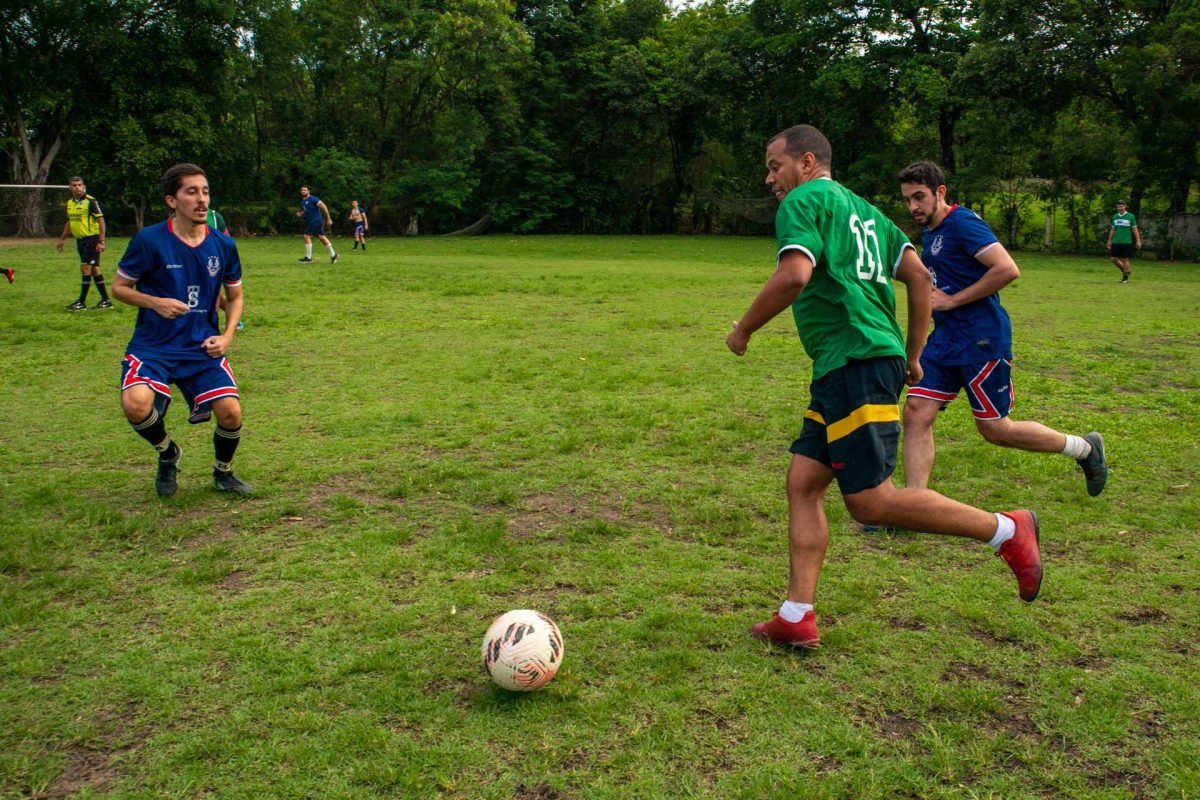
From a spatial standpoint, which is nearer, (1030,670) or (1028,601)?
(1030,670)

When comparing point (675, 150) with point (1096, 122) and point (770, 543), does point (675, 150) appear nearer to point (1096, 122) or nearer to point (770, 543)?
point (1096, 122)

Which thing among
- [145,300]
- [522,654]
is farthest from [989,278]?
[145,300]

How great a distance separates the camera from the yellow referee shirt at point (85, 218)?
15203mm

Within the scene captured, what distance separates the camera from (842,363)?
12.3 feet

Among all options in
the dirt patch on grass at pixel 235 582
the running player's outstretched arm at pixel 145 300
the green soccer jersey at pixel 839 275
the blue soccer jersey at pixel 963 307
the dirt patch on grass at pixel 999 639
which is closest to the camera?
the green soccer jersey at pixel 839 275

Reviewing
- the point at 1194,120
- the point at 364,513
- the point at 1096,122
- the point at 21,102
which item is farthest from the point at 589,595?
the point at 21,102

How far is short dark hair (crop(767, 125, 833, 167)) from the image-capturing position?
3.89 metres

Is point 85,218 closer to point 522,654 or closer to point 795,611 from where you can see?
point 522,654

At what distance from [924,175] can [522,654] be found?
12.2ft

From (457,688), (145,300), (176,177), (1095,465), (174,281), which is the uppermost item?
(176,177)

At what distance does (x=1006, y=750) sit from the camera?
10.6ft

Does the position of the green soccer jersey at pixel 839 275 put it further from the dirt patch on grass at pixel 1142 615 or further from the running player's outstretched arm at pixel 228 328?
the running player's outstretched arm at pixel 228 328

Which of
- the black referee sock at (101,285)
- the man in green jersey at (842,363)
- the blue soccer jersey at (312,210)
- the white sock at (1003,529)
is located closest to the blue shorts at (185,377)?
the man in green jersey at (842,363)

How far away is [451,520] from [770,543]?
1919 millimetres
